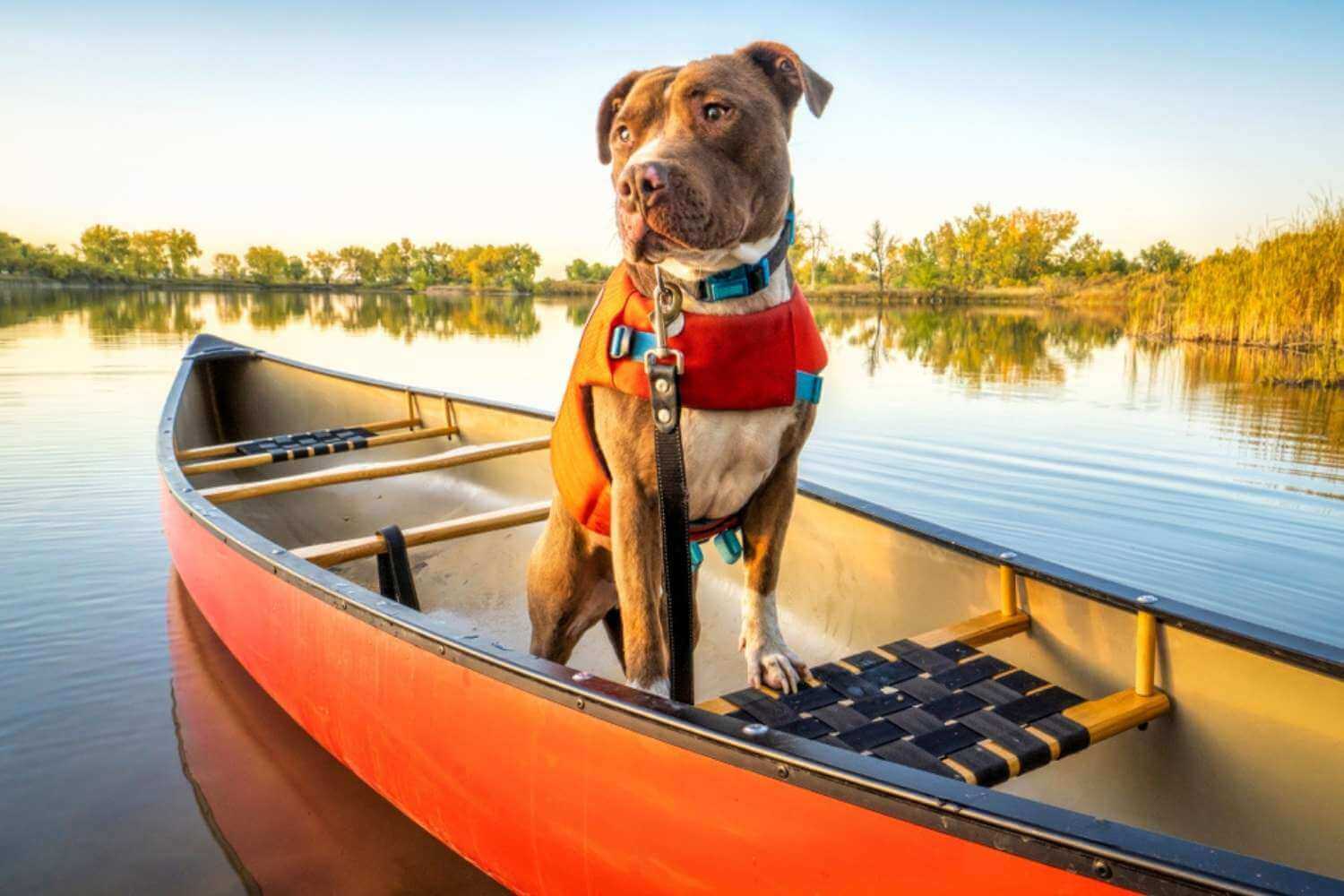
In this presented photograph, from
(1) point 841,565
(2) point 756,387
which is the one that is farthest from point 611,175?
(1) point 841,565

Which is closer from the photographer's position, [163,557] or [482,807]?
[482,807]

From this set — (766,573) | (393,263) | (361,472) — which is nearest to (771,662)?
(766,573)

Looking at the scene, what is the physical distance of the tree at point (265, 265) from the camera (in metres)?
116

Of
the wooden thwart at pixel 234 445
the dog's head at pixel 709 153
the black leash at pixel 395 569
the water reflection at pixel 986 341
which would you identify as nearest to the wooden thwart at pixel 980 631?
the dog's head at pixel 709 153

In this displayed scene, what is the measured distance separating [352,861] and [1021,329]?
30.5 meters

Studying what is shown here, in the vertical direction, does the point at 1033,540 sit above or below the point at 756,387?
below

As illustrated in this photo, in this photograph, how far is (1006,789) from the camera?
2.91 metres

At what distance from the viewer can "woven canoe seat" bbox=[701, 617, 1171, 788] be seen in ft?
7.10

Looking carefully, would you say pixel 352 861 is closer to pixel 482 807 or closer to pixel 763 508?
pixel 482 807

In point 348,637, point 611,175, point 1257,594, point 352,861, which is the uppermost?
point 611,175

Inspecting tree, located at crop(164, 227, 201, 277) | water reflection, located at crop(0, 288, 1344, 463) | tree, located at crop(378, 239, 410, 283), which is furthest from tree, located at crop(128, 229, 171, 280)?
water reflection, located at crop(0, 288, 1344, 463)

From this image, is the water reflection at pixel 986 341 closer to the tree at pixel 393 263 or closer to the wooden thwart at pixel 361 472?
the wooden thwart at pixel 361 472

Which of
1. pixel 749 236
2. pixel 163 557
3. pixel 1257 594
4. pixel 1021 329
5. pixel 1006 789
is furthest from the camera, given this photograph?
pixel 1021 329

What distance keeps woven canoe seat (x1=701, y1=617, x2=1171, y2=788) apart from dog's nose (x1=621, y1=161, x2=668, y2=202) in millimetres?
1393
